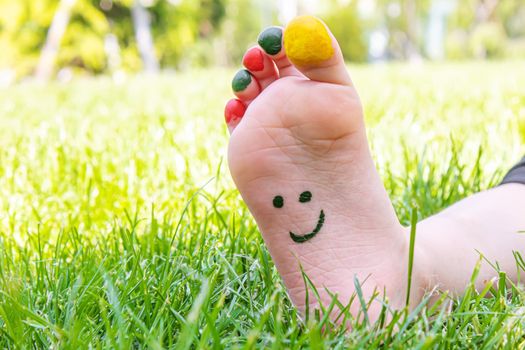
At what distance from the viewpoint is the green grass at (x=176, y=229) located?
76cm

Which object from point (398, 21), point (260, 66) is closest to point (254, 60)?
point (260, 66)

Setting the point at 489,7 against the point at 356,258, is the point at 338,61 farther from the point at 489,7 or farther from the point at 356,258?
the point at 489,7

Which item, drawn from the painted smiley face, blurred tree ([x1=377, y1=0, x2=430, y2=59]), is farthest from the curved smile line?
blurred tree ([x1=377, y1=0, x2=430, y2=59])

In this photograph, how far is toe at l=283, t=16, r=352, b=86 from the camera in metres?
0.86

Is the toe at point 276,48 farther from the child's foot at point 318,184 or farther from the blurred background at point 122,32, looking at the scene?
the blurred background at point 122,32

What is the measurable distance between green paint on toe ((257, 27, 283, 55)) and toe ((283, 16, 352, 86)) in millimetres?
32

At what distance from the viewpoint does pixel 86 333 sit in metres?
0.79

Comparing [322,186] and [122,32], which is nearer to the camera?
[322,186]

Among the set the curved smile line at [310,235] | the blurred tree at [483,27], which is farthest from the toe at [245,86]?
the blurred tree at [483,27]

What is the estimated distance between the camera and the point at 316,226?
90 cm

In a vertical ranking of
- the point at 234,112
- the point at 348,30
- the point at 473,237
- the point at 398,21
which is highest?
the point at 398,21

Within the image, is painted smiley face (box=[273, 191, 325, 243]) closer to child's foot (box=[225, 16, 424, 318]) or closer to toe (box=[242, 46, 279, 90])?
child's foot (box=[225, 16, 424, 318])

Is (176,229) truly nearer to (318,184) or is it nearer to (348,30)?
(318,184)

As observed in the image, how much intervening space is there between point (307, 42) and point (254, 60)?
0.13m
